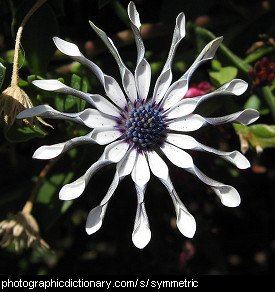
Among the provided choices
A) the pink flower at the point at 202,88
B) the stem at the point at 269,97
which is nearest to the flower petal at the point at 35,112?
the pink flower at the point at 202,88

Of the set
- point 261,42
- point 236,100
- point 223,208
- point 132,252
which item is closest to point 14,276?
point 132,252

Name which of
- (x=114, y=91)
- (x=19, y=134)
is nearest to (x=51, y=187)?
(x=19, y=134)

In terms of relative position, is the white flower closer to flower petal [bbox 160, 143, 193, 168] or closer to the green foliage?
flower petal [bbox 160, 143, 193, 168]

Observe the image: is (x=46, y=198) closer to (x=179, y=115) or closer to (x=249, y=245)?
(x=179, y=115)

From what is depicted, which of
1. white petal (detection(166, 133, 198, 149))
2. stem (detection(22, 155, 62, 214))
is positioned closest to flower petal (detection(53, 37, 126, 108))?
white petal (detection(166, 133, 198, 149))

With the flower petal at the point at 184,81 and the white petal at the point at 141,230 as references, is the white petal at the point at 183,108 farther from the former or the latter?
the white petal at the point at 141,230

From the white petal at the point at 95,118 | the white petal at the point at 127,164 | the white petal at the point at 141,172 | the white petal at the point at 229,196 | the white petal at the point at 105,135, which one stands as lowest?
the white petal at the point at 229,196

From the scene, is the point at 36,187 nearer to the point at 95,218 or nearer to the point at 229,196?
the point at 95,218
